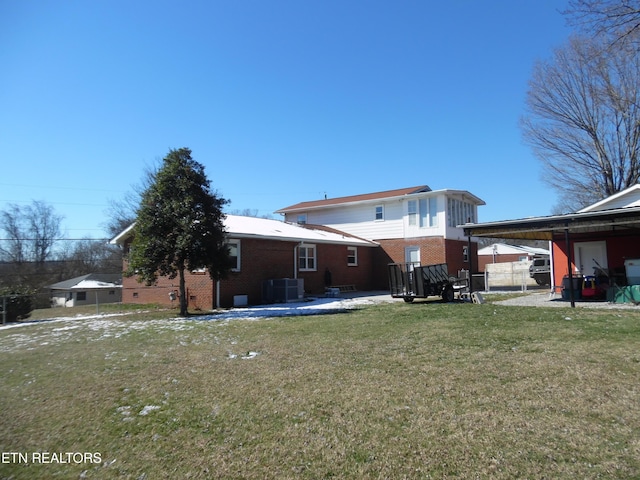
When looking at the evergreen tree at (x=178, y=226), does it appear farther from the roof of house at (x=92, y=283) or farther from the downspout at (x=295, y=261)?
the roof of house at (x=92, y=283)

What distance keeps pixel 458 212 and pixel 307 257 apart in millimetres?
10326

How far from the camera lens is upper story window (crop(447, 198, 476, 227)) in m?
24.8

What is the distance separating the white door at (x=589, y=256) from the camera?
61.0 ft

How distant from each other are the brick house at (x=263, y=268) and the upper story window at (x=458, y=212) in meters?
5.06

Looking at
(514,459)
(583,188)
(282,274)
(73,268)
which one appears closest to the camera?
(514,459)

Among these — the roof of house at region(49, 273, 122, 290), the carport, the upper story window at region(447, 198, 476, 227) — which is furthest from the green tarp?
the roof of house at region(49, 273, 122, 290)

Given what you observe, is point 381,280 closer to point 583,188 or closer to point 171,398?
point 583,188

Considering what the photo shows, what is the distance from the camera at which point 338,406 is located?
4750 mm

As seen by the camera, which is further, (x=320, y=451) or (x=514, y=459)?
(x=320, y=451)

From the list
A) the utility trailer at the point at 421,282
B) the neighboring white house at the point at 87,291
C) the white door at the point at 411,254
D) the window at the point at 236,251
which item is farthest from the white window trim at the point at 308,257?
the neighboring white house at the point at 87,291

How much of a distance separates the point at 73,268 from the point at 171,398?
57264 mm

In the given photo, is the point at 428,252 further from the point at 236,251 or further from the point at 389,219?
the point at 236,251

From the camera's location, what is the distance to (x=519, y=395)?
4.84m

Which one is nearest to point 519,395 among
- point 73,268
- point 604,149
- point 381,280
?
point 381,280
